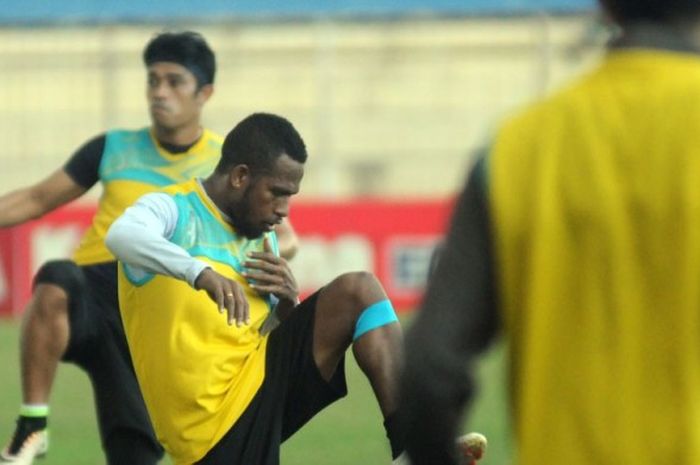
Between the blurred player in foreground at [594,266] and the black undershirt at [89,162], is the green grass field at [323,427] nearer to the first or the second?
the black undershirt at [89,162]

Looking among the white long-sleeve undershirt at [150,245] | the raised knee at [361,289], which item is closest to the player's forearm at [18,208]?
the white long-sleeve undershirt at [150,245]

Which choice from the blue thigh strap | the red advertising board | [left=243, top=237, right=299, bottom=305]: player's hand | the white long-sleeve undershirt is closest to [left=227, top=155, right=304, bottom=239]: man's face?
[left=243, top=237, right=299, bottom=305]: player's hand

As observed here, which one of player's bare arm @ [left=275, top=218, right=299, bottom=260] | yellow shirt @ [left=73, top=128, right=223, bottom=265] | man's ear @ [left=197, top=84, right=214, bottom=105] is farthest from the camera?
man's ear @ [left=197, top=84, right=214, bottom=105]

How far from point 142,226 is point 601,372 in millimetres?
2894

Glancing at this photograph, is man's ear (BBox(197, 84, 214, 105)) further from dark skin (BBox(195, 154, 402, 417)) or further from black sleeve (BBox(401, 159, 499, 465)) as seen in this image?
black sleeve (BBox(401, 159, 499, 465))

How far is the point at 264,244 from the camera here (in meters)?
6.21

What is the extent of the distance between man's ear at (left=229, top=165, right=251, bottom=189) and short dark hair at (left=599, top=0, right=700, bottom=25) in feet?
10.1

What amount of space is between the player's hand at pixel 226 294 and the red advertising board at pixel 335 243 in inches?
519

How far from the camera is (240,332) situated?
238 inches

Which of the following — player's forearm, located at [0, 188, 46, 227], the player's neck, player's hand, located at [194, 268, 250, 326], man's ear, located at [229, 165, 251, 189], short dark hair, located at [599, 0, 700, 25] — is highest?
short dark hair, located at [599, 0, 700, 25]

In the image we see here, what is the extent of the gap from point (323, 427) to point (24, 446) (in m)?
3.72

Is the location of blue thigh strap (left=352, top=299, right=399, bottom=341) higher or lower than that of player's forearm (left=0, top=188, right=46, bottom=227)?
lower

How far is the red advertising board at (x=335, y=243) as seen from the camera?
18.8 m

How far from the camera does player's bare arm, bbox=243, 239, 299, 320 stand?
6.05m
